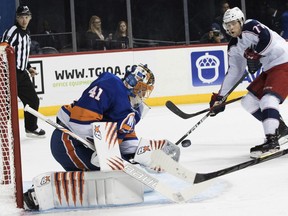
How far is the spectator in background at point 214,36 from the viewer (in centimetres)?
820

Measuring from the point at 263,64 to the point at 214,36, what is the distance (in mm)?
3676

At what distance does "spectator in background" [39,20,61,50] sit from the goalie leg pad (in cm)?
481

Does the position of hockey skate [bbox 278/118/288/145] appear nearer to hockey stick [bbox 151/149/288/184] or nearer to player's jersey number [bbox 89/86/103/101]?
hockey stick [bbox 151/149/288/184]

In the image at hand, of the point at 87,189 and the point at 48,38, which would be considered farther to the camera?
the point at 48,38

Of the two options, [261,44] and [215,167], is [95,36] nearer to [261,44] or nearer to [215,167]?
[261,44]

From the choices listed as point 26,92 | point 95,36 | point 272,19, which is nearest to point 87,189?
point 26,92

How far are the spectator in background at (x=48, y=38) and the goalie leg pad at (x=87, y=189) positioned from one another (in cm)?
481

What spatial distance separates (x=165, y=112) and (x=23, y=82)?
1.66 m

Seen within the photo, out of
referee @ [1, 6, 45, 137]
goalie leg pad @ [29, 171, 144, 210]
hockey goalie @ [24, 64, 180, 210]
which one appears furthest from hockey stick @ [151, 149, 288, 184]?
referee @ [1, 6, 45, 137]

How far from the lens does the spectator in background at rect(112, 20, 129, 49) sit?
805 cm

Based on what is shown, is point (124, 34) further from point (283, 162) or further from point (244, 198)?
point (244, 198)

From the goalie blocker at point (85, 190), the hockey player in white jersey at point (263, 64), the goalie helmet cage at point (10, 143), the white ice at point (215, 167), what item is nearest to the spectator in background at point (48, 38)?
the white ice at point (215, 167)

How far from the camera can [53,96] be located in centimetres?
741

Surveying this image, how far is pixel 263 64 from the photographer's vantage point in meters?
4.57
